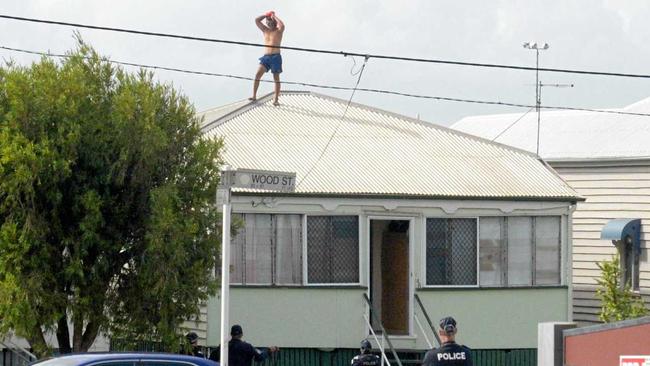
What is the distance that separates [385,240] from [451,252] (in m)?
1.20

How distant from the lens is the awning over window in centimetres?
2794

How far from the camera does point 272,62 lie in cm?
2461

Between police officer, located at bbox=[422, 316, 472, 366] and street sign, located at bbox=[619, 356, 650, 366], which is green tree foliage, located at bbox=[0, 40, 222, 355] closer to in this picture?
police officer, located at bbox=[422, 316, 472, 366]

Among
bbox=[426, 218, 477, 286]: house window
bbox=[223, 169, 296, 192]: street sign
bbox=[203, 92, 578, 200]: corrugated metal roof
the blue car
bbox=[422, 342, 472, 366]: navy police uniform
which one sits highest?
bbox=[203, 92, 578, 200]: corrugated metal roof

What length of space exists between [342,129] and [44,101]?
7.94 m

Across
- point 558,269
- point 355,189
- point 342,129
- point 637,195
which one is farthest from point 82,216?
point 637,195

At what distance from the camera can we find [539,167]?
2525cm

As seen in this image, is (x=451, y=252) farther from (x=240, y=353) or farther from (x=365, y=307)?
(x=240, y=353)

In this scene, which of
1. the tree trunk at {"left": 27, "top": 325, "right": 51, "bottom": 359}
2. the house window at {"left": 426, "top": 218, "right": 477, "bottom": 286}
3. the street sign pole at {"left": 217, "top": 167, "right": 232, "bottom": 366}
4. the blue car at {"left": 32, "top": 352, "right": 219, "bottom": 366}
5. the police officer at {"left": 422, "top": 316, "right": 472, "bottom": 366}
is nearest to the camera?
the street sign pole at {"left": 217, "top": 167, "right": 232, "bottom": 366}

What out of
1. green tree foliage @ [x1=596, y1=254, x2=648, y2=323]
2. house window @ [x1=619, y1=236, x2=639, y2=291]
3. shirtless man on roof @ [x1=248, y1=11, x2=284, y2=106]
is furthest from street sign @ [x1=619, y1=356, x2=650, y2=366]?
house window @ [x1=619, y1=236, x2=639, y2=291]

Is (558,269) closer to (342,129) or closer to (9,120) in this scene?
(342,129)

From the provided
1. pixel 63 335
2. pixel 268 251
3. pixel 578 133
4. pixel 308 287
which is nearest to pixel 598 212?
pixel 578 133

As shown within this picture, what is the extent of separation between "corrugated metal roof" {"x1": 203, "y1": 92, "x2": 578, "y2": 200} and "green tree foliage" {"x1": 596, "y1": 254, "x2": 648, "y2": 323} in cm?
349

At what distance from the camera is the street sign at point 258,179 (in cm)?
1316
